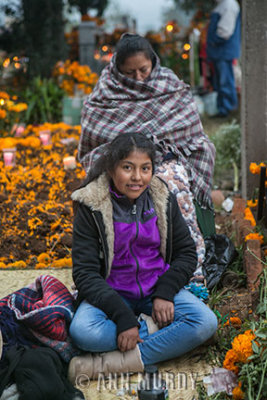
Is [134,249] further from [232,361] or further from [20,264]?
[20,264]

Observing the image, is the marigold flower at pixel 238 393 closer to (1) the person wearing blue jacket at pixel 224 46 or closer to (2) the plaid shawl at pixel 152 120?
(2) the plaid shawl at pixel 152 120

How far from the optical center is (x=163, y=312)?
273 cm

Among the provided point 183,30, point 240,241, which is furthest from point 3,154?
point 183,30

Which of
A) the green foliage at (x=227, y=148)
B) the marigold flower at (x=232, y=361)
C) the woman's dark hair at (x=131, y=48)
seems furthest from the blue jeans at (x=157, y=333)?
the green foliage at (x=227, y=148)

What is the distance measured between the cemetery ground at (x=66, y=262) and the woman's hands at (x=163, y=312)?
0.22m

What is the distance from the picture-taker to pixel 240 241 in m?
3.97

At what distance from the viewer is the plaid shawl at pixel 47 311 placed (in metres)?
2.71

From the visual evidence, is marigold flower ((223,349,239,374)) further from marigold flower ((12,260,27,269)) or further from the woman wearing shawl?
marigold flower ((12,260,27,269))

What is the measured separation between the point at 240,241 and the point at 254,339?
1.64 meters

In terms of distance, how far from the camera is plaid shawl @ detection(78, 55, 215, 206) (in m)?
3.86

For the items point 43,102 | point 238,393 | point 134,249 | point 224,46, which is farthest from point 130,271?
point 224,46

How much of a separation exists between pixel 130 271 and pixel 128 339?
0.38 metres

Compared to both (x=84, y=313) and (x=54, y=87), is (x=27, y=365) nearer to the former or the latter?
(x=84, y=313)

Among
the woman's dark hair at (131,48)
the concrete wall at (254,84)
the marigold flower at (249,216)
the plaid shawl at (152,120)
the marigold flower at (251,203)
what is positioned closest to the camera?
the woman's dark hair at (131,48)
